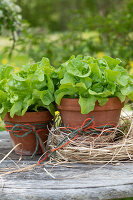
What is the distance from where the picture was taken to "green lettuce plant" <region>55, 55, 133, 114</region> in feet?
4.16

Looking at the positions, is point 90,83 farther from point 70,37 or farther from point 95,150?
point 70,37

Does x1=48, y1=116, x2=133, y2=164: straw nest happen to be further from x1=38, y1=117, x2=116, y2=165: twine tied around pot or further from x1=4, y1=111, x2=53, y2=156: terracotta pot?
x1=4, y1=111, x2=53, y2=156: terracotta pot

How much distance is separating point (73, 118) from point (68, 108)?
6 centimetres

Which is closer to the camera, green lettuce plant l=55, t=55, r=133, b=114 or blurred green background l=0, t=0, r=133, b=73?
green lettuce plant l=55, t=55, r=133, b=114

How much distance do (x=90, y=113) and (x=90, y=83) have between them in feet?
0.52

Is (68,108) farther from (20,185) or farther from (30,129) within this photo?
(20,185)

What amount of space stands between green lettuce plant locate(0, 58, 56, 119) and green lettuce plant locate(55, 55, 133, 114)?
2.4 inches

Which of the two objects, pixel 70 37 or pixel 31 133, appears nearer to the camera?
pixel 31 133

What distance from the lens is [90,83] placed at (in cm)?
131

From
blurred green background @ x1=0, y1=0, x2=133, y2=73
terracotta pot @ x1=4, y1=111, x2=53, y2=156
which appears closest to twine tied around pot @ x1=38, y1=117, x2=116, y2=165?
terracotta pot @ x1=4, y1=111, x2=53, y2=156

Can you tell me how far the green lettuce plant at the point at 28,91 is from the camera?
1.33 meters

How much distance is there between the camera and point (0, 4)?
321 cm

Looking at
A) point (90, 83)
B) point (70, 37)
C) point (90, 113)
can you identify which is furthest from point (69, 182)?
point (70, 37)

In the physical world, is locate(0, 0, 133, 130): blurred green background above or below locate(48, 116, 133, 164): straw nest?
below
